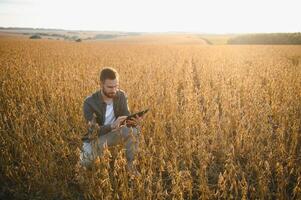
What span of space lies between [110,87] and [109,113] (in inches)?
18.3

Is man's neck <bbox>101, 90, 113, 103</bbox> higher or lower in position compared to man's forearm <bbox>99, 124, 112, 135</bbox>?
higher

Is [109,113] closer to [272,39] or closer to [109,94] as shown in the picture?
[109,94]

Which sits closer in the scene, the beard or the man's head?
the man's head

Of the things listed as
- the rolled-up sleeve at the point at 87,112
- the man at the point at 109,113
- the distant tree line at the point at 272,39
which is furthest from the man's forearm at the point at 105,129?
the distant tree line at the point at 272,39

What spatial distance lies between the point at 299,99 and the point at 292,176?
246cm

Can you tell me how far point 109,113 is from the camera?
404 centimetres

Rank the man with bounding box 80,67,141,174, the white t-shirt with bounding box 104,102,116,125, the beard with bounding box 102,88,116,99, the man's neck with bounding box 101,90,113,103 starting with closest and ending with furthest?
the man with bounding box 80,67,141,174, the beard with bounding box 102,88,116,99, the man's neck with bounding box 101,90,113,103, the white t-shirt with bounding box 104,102,116,125

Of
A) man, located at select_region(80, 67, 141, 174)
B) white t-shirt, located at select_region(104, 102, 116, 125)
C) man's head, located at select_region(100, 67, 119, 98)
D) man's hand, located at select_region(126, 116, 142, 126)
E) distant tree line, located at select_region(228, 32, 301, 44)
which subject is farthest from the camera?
distant tree line, located at select_region(228, 32, 301, 44)

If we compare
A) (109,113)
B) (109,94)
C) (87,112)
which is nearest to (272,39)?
(109,113)

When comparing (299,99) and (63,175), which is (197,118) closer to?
(63,175)

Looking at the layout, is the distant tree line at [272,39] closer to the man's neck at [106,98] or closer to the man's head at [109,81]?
the man's neck at [106,98]

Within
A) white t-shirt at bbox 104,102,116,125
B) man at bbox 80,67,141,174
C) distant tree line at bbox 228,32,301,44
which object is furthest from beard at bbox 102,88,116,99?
distant tree line at bbox 228,32,301,44

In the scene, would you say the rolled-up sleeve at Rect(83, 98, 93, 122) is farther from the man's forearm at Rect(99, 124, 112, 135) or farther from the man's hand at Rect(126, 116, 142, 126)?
the man's hand at Rect(126, 116, 142, 126)

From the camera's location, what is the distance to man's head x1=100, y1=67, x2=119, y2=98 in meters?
3.62
